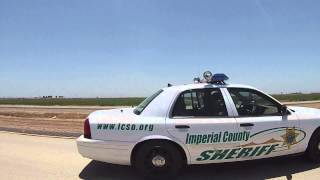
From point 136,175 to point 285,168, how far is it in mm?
2622

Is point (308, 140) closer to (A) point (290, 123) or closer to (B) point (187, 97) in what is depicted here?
(A) point (290, 123)

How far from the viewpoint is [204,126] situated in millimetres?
6793

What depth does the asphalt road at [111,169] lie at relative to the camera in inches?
280

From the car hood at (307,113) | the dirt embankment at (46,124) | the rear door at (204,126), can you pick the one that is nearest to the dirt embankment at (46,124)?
the dirt embankment at (46,124)

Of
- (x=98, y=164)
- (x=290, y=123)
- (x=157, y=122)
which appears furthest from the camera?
(x=98, y=164)

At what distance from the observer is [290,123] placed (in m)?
7.25

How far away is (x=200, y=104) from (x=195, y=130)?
1.66ft

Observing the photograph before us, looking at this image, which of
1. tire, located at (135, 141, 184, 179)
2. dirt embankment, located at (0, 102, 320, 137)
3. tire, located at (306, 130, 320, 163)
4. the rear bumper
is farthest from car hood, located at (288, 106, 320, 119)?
dirt embankment, located at (0, 102, 320, 137)

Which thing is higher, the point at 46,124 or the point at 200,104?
the point at 200,104

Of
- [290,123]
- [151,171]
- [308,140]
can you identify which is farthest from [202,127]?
[308,140]

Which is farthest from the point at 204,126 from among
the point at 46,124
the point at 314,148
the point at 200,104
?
the point at 46,124

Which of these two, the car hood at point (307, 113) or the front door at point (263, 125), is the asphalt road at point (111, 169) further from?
the car hood at point (307, 113)

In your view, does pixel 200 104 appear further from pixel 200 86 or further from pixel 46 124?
pixel 46 124

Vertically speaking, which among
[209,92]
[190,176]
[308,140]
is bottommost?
[190,176]
